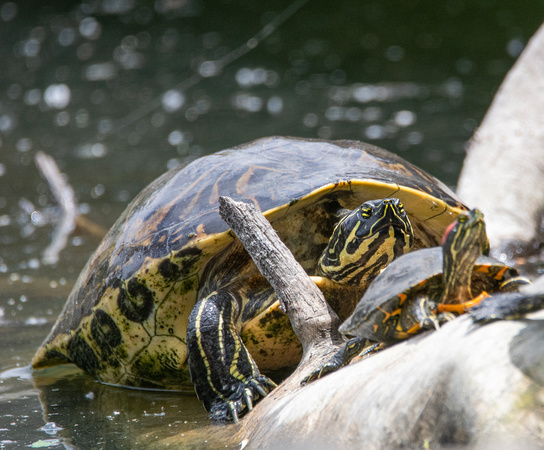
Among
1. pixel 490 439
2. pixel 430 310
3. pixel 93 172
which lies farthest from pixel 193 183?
pixel 93 172

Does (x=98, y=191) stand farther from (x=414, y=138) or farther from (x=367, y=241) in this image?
(x=367, y=241)

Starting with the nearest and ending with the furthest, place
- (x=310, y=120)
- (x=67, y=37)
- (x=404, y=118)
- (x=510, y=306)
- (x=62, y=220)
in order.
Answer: (x=510, y=306), (x=62, y=220), (x=404, y=118), (x=310, y=120), (x=67, y=37)

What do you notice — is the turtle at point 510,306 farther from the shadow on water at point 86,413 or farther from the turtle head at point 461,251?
the shadow on water at point 86,413

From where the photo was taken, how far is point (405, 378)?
1.56 m

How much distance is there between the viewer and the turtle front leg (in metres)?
2.43

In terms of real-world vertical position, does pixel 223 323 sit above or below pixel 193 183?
below

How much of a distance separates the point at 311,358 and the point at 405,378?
2.22ft

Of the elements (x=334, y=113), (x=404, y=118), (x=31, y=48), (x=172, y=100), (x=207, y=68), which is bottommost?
(x=404, y=118)

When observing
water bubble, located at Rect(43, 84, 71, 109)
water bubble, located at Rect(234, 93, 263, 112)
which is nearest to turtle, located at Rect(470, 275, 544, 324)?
water bubble, located at Rect(234, 93, 263, 112)

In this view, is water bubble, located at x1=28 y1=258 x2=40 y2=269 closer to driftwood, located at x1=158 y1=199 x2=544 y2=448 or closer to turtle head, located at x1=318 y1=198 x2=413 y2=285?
turtle head, located at x1=318 y1=198 x2=413 y2=285

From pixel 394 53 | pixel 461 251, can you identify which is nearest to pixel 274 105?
pixel 394 53

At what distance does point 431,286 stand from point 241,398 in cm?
95

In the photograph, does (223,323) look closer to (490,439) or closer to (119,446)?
(119,446)

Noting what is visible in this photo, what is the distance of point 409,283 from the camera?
172cm
